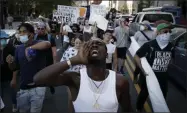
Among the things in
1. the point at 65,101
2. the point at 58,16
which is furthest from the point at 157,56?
the point at 58,16

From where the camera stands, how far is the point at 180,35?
26.7 ft

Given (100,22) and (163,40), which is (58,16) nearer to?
(100,22)

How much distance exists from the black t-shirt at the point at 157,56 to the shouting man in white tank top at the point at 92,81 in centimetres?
257

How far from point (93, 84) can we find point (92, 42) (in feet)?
0.96

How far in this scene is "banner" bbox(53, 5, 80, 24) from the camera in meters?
10.7

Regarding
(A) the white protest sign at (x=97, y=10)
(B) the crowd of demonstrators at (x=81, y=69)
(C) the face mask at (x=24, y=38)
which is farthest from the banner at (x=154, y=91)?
(A) the white protest sign at (x=97, y=10)

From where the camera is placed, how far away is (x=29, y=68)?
4.23m

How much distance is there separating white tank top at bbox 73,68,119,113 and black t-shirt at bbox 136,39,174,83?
2.70 meters

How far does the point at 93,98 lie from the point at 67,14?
8.71 metres

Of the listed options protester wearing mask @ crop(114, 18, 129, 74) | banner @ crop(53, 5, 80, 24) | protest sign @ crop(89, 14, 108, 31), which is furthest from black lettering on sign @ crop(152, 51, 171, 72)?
banner @ crop(53, 5, 80, 24)

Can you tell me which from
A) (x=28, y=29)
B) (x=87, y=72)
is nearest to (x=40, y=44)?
(x=28, y=29)

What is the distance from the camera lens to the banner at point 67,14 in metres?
10.7

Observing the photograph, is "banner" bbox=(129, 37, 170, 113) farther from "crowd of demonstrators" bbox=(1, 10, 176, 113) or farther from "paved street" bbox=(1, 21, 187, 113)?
"paved street" bbox=(1, 21, 187, 113)

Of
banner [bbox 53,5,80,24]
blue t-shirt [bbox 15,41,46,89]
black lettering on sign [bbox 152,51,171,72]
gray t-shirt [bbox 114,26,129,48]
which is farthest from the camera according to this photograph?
banner [bbox 53,5,80,24]
